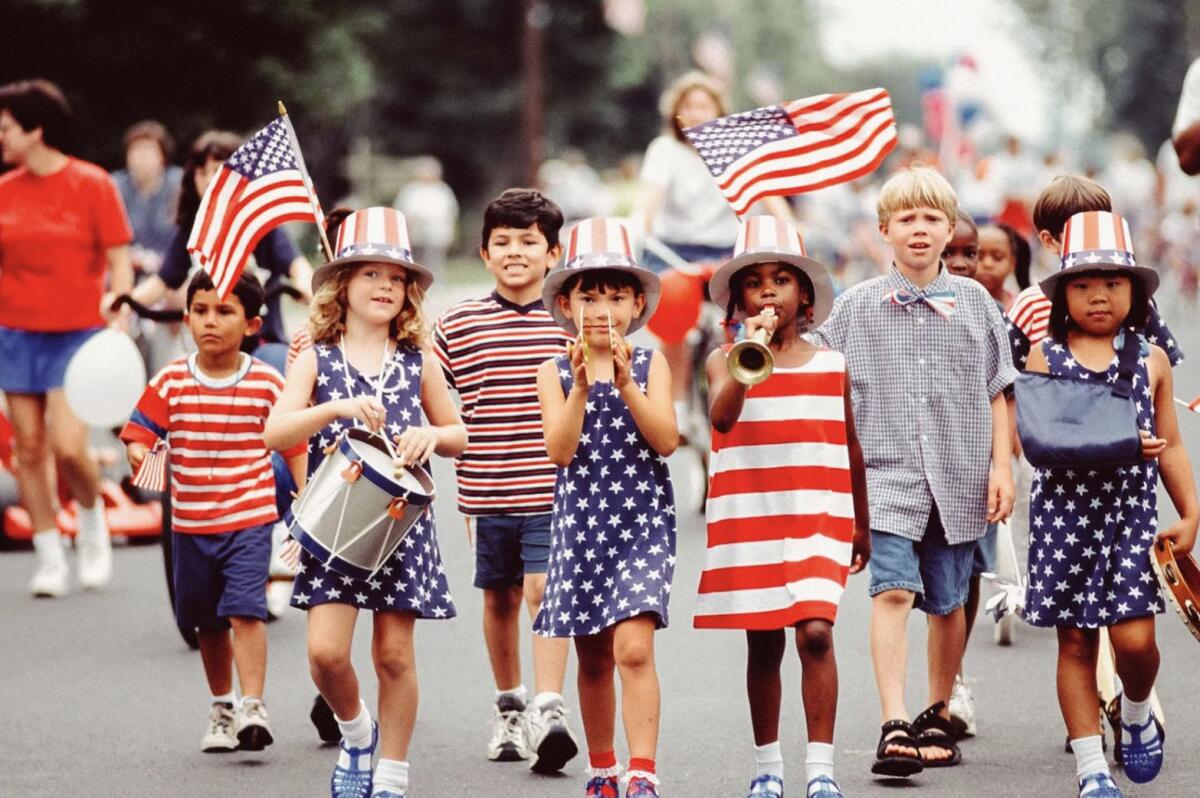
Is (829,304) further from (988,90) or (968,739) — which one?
(988,90)

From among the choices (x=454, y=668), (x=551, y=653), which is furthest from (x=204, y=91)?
(x=551, y=653)

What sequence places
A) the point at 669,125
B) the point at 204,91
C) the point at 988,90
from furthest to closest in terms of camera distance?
the point at 988,90 → the point at 204,91 → the point at 669,125

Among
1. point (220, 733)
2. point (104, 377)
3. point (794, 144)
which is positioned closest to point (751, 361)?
point (794, 144)

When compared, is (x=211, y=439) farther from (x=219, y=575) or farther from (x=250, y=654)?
(x=250, y=654)

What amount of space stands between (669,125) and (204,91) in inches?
629

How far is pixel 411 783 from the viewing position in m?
6.82

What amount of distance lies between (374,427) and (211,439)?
155 cm

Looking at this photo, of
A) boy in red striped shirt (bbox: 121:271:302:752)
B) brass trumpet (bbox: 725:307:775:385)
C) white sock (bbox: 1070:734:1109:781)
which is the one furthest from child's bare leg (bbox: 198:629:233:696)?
white sock (bbox: 1070:734:1109:781)

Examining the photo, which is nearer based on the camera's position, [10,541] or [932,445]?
[932,445]

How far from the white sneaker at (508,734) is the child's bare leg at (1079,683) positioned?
73.9 inches

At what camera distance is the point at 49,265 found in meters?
10.6

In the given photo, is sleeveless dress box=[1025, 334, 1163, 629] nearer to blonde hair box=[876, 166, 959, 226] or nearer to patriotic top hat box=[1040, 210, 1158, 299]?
patriotic top hat box=[1040, 210, 1158, 299]

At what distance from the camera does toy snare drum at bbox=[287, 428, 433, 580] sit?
19.7ft

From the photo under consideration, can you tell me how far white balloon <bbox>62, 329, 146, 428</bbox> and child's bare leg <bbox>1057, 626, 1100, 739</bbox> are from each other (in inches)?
211
